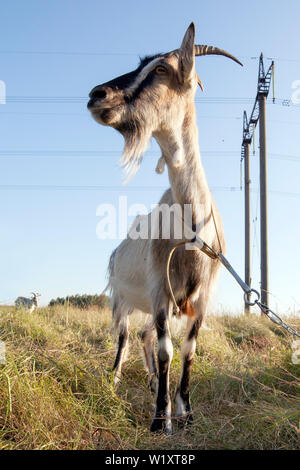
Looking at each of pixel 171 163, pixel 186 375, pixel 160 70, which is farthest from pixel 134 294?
pixel 160 70

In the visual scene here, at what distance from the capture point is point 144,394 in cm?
389

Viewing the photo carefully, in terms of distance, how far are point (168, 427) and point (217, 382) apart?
99 cm

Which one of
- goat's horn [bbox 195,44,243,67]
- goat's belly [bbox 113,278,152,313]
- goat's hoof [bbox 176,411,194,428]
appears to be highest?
goat's horn [bbox 195,44,243,67]

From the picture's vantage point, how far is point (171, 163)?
10.7ft

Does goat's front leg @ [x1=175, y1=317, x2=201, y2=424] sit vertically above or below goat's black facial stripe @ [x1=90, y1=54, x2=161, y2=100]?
below

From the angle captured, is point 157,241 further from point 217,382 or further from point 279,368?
point 279,368

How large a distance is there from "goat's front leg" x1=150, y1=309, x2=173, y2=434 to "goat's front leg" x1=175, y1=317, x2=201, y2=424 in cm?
16

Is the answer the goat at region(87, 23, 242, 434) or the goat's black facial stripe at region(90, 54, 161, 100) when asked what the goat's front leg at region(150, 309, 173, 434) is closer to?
the goat at region(87, 23, 242, 434)

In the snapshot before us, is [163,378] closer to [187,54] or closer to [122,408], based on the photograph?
[122,408]

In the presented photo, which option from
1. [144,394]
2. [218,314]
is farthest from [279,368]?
[218,314]

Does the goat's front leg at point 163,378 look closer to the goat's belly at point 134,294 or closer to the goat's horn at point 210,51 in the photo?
the goat's belly at point 134,294

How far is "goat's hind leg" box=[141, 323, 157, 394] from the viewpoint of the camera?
15.0 feet

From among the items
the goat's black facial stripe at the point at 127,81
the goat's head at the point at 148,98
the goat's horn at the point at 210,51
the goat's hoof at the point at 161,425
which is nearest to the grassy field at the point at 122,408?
the goat's hoof at the point at 161,425

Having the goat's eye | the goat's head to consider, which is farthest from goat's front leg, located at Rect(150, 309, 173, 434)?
the goat's eye
